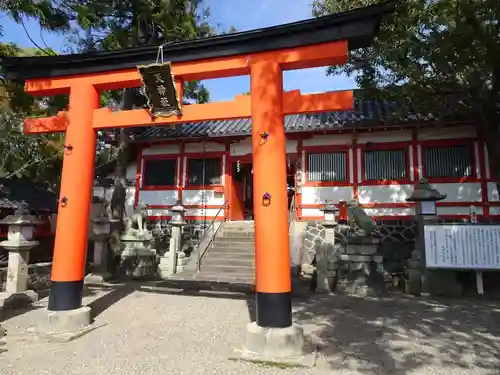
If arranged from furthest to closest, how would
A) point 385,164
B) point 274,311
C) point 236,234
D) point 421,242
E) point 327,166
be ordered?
point 327,166 < point 385,164 < point 236,234 < point 421,242 < point 274,311

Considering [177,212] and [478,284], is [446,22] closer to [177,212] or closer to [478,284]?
[478,284]

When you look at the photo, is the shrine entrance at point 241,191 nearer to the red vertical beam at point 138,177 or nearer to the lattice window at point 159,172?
the lattice window at point 159,172

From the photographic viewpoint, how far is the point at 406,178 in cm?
1195

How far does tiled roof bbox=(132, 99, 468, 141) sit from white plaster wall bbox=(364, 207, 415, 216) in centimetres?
287

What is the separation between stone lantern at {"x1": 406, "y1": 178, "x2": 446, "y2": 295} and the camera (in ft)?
28.0

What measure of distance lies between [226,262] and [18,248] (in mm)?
5331

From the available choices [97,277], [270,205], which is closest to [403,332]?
[270,205]

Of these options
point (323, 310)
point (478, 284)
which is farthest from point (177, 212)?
point (478, 284)

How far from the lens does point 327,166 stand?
12.7 metres

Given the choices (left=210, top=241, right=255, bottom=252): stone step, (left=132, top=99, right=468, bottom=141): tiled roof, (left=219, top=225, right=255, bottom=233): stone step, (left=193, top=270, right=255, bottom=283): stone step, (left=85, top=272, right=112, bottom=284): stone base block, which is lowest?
(left=85, top=272, right=112, bottom=284): stone base block

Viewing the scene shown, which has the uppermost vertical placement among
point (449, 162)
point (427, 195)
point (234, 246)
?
point (449, 162)

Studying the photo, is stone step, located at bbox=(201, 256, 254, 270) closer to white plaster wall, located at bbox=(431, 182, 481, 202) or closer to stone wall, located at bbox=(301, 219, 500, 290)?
stone wall, located at bbox=(301, 219, 500, 290)

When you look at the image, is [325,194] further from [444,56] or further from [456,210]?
[444,56]

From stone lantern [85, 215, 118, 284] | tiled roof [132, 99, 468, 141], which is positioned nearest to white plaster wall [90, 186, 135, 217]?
tiled roof [132, 99, 468, 141]
